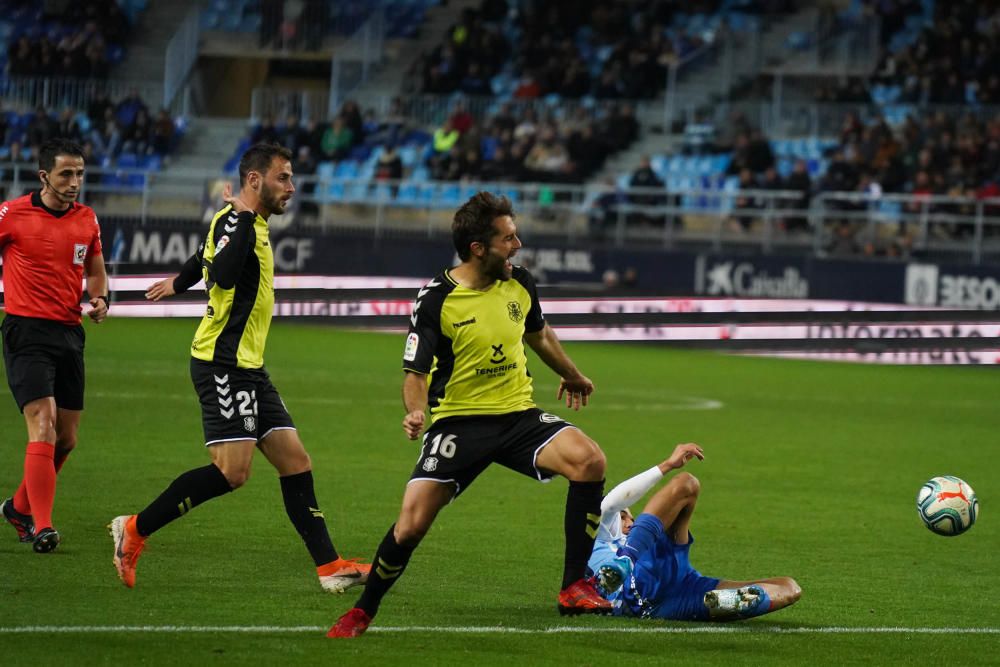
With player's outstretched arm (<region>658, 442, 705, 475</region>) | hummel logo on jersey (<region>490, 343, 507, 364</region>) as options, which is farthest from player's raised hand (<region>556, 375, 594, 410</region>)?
player's outstretched arm (<region>658, 442, 705, 475</region>)

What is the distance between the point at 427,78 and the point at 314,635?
28550 mm

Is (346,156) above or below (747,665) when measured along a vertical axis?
above

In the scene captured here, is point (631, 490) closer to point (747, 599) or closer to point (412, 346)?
point (747, 599)

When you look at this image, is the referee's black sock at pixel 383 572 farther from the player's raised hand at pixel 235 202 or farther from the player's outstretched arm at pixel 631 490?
the player's raised hand at pixel 235 202

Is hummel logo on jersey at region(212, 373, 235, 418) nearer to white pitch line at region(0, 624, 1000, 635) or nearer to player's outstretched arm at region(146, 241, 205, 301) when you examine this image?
player's outstretched arm at region(146, 241, 205, 301)

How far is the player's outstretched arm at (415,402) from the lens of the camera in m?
6.47

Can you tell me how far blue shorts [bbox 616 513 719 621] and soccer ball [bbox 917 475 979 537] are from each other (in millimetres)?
1643

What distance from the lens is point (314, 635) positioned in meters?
6.70

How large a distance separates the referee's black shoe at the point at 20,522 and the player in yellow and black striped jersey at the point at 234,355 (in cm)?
103

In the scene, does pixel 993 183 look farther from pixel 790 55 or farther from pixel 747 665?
pixel 747 665

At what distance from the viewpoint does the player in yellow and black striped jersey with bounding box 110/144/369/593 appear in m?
7.52

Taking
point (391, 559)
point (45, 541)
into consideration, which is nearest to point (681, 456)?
point (391, 559)

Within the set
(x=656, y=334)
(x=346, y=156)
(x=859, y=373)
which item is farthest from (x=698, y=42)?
(x=859, y=373)

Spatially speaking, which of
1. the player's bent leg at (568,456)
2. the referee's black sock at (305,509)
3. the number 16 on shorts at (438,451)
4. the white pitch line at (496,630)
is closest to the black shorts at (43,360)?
the referee's black sock at (305,509)
